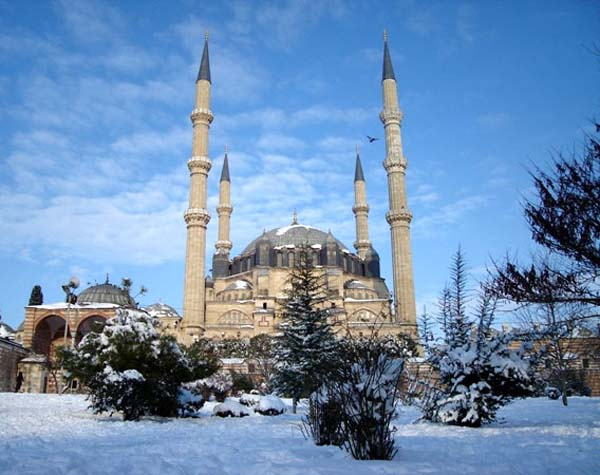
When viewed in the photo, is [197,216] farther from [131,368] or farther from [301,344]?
[131,368]

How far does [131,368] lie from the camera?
10672 mm

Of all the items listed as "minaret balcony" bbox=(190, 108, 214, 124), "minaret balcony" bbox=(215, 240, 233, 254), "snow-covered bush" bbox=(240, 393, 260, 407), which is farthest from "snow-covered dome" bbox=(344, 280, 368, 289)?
"snow-covered bush" bbox=(240, 393, 260, 407)

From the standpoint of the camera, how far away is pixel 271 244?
45.3 metres

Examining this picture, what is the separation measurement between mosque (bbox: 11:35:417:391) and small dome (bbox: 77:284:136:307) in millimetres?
67

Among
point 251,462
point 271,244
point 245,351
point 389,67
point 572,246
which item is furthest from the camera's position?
point 271,244

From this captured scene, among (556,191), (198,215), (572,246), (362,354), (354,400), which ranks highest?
(198,215)

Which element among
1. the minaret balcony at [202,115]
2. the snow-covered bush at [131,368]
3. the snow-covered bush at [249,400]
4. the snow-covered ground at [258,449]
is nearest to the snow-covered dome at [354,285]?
the minaret balcony at [202,115]

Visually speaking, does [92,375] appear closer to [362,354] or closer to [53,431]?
[53,431]

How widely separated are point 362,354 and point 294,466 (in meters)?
1.77

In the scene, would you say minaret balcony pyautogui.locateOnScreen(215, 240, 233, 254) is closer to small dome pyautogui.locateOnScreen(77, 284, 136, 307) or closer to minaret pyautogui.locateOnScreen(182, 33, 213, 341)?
small dome pyautogui.locateOnScreen(77, 284, 136, 307)

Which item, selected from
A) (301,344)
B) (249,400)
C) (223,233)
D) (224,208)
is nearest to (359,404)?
(249,400)

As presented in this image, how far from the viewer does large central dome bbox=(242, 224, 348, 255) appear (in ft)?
153

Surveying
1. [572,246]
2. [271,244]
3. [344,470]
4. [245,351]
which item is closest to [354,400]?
[344,470]

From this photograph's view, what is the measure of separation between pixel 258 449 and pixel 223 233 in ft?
139
